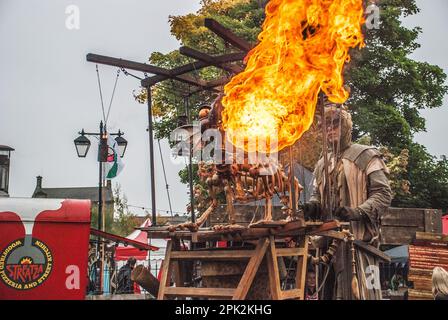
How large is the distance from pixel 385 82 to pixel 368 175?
14405mm

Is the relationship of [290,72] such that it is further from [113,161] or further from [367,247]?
[113,161]

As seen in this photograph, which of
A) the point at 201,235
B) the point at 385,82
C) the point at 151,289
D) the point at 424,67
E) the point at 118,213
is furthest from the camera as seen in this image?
the point at 118,213

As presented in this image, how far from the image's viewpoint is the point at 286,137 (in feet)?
16.7

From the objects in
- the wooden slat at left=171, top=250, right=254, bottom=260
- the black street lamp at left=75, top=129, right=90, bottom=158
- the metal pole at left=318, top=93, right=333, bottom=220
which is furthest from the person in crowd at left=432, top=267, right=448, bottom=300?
the black street lamp at left=75, top=129, right=90, bottom=158

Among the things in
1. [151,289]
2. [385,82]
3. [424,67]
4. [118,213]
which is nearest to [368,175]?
[151,289]

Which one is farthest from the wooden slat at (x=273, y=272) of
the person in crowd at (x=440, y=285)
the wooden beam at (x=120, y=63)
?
the wooden beam at (x=120, y=63)

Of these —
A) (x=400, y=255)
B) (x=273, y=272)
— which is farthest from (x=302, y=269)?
(x=400, y=255)

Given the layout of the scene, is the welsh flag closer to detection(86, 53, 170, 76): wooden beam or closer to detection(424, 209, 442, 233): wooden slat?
detection(86, 53, 170, 76): wooden beam

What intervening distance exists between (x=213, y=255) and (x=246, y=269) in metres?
0.43

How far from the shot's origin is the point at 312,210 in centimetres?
514

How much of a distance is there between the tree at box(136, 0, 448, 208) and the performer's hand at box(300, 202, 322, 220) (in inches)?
457

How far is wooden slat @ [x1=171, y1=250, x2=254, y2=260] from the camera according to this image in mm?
4426

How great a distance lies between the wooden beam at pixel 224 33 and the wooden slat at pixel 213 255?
2370 millimetres
